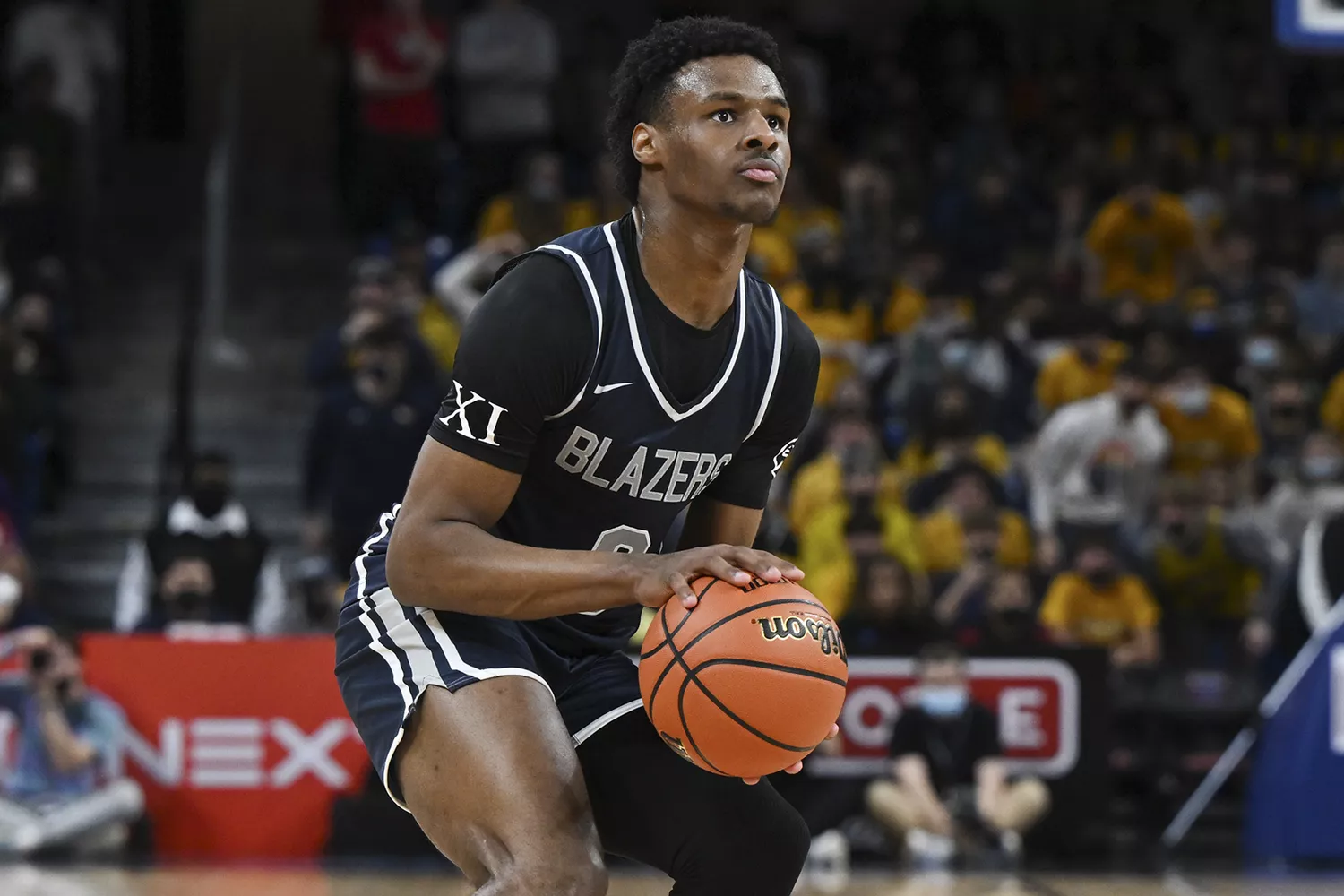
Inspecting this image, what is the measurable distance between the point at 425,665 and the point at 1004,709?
6119mm

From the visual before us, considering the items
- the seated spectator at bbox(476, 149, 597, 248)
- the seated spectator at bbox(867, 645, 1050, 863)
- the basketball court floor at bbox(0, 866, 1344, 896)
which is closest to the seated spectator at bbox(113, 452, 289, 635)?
the basketball court floor at bbox(0, 866, 1344, 896)

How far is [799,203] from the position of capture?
42.7 ft

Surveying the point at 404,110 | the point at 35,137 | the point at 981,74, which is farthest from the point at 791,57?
the point at 35,137

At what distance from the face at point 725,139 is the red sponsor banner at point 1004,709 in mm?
5772

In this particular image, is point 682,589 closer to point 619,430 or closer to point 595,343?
point 619,430

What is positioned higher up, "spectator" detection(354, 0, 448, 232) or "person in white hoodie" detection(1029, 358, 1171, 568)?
"spectator" detection(354, 0, 448, 232)

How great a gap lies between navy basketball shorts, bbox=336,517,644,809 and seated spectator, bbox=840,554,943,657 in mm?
5415

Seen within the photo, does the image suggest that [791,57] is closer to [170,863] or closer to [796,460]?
[796,460]

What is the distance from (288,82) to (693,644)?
13.0 m

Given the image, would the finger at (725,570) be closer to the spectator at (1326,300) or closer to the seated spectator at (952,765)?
the seated spectator at (952,765)

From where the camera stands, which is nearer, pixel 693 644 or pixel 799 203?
pixel 693 644

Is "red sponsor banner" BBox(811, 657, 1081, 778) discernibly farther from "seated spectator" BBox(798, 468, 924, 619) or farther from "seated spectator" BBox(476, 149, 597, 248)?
"seated spectator" BBox(476, 149, 597, 248)

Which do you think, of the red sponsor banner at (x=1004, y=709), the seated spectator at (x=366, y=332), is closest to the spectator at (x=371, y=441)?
the seated spectator at (x=366, y=332)

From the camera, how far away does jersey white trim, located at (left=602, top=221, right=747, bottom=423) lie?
382 centimetres
